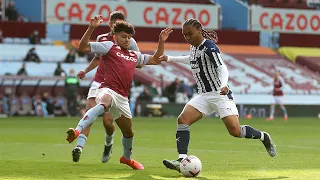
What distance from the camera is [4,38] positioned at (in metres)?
41.4

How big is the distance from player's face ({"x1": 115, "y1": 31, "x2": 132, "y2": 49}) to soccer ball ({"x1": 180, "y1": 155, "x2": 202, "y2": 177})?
6.59ft

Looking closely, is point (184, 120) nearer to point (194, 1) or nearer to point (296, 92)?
point (296, 92)

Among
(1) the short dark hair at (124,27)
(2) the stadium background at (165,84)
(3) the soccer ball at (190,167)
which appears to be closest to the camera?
(3) the soccer ball at (190,167)

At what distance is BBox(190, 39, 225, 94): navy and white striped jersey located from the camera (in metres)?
12.1

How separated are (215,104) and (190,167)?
1.47 metres

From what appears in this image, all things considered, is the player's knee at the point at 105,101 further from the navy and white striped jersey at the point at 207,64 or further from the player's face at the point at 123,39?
the navy and white striped jersey at the point at 207,64

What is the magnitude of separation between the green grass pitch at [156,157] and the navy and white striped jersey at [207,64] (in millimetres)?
1205

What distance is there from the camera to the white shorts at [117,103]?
38.9 ft

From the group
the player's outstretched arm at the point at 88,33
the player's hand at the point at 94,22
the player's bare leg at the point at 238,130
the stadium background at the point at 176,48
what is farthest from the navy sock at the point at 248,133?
the stadium background at the point at 176,48

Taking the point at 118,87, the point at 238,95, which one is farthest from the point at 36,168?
the point at 238,95

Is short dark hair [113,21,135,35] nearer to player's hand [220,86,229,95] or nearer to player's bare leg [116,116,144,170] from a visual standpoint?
player's bare leg [116,116,144,170]

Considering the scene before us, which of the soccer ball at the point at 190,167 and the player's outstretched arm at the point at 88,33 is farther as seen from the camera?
the player's outstretched arm at the point at 88,33

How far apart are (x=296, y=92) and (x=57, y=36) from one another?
12.3 meters

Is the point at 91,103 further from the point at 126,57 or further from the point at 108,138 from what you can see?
the point at 126,57
